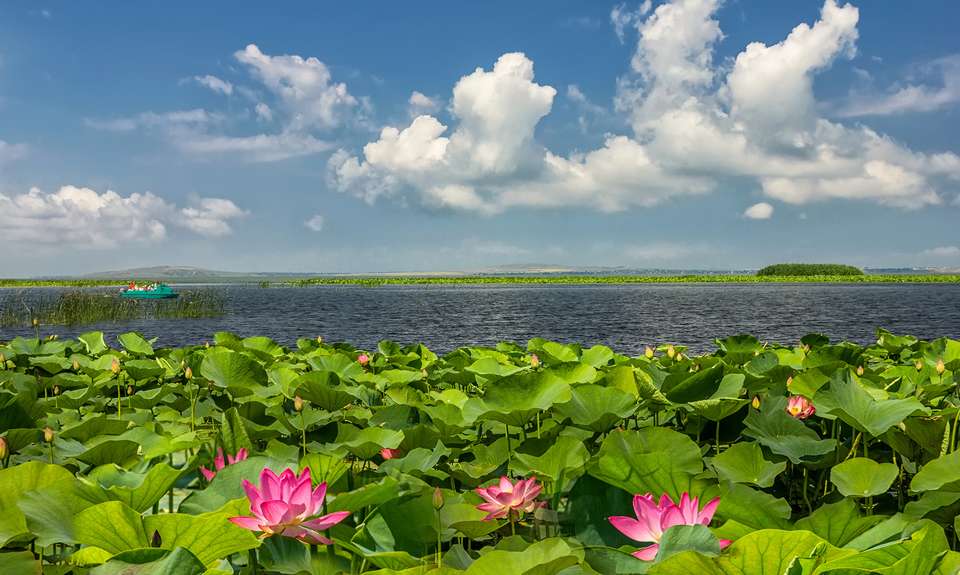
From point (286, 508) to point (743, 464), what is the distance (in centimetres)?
158

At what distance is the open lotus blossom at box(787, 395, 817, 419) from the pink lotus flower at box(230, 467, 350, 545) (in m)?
2.26

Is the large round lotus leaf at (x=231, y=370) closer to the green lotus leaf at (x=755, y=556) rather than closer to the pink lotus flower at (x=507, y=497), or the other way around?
the pink lotus flower at (x=507, y=497)

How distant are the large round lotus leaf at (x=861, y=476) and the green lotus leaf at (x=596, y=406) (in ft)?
2.49

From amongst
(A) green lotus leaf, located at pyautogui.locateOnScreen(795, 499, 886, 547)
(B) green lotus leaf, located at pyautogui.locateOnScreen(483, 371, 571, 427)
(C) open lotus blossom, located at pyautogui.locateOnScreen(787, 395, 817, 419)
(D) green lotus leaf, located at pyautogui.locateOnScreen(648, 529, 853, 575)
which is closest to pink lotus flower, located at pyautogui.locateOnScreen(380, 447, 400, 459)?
(B) green lotus leaf, located at pyautogui.locateOnScreen(483, 371, 571, 427)

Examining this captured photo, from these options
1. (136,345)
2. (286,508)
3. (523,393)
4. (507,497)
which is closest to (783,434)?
(523,393)

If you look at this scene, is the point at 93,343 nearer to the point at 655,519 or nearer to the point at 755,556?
the point at 655,519

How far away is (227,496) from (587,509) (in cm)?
87

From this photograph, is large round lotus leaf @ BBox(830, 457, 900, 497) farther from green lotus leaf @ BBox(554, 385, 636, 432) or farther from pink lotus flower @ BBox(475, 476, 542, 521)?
pink lotus flower @ BBox(475, 476, 542, 521)

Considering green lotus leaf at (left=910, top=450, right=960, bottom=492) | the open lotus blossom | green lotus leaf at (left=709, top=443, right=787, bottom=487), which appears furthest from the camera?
the open lotus blossom

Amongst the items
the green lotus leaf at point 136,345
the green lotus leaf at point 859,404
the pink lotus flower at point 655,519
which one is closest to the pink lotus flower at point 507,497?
the pink lotus flower at point 655,519

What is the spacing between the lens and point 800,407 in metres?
2.98

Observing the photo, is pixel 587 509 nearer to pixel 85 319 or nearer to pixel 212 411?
pixel 212 411

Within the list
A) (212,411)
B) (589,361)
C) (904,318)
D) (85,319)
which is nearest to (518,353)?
(589,361)

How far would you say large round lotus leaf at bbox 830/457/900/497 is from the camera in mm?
2016
